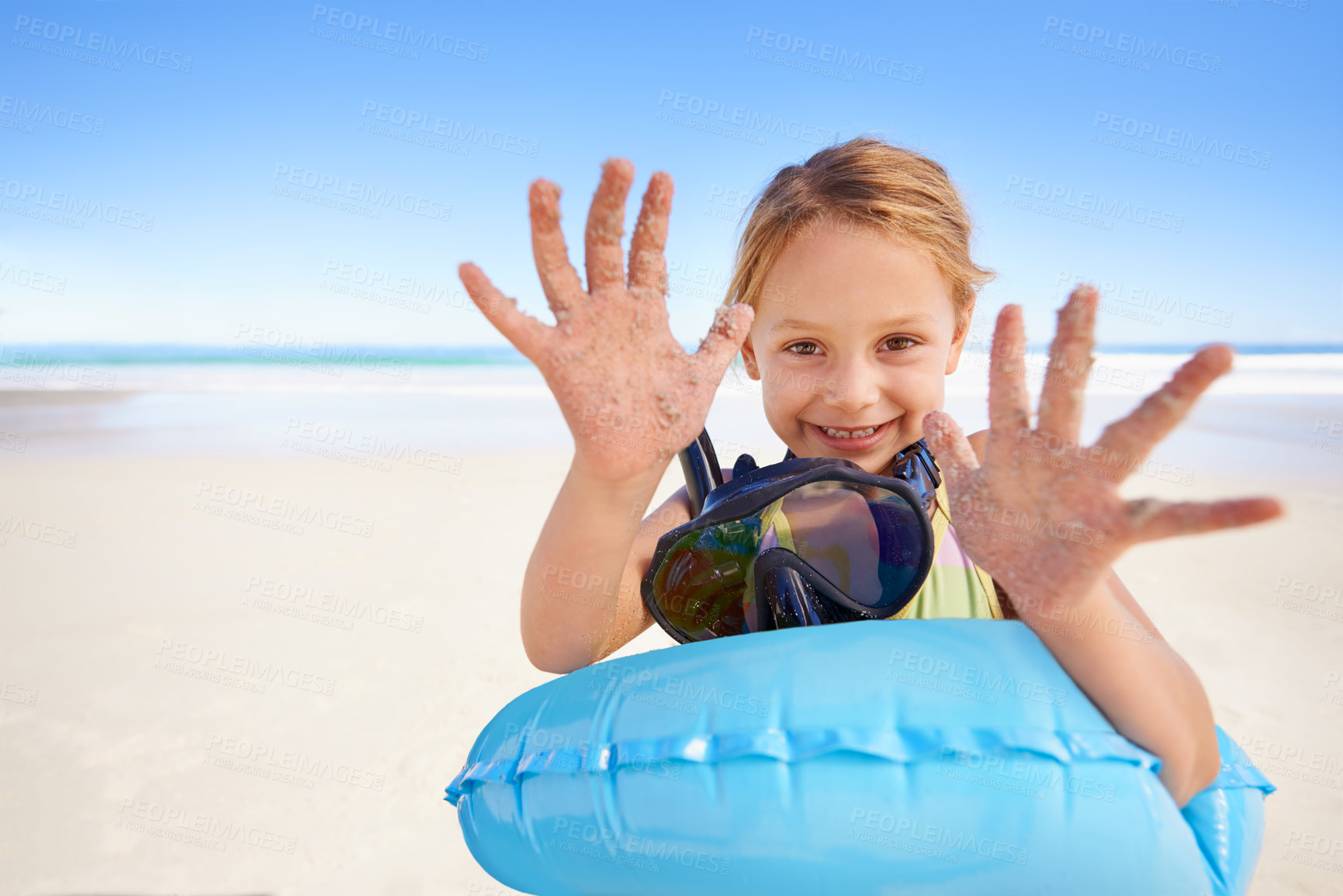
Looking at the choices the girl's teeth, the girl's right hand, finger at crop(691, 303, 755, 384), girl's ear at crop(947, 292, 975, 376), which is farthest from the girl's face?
the girl's right hand

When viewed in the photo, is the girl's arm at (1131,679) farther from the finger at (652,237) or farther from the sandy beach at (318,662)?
the finger at (652,237)

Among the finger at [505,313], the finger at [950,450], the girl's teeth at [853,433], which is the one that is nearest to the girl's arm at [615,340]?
the finger at [505,313]

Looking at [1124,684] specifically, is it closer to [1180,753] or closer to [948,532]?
[1180,753]

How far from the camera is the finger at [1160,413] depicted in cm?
89

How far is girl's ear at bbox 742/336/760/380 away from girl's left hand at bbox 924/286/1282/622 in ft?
2.99

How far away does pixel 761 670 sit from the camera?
113 centimetres

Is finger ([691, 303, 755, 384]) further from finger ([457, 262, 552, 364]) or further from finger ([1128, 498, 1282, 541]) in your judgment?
finger ([1128, 498, 1282, 541])

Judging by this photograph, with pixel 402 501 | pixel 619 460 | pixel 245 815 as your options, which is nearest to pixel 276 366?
pixel 402 501

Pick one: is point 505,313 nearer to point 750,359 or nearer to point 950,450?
point 950,450

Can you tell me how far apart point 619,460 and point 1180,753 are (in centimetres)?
93

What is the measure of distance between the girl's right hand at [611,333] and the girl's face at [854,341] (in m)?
0.49

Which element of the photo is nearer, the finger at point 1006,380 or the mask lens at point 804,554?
the finger at point 1006,380

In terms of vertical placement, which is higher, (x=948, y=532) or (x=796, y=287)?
(x=796, y=287)

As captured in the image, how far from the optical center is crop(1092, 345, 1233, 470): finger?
89 cm
